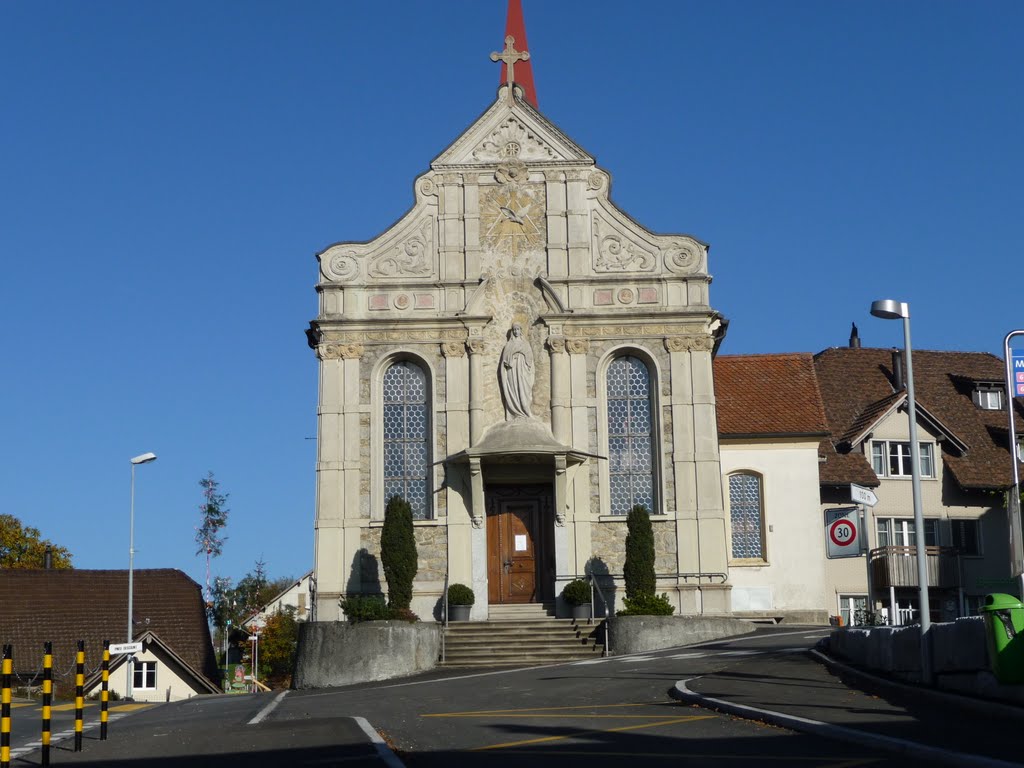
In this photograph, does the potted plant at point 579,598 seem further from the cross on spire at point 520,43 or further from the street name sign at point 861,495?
the cross on spire at point 520,43

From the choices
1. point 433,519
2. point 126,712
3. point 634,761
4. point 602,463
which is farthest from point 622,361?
point 634,761

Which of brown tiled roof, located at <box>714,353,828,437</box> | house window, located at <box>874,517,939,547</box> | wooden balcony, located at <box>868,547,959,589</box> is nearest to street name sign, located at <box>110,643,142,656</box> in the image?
brown tiled roof, located at <box>714,353,828,437</box>

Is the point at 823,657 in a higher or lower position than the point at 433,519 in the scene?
lower

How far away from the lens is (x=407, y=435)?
107ft

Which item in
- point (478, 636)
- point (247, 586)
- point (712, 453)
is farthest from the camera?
point (247, 586)

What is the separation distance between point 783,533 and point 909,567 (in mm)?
7656

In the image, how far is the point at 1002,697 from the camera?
14172 mm

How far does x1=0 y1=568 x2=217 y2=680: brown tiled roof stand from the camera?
162 feet

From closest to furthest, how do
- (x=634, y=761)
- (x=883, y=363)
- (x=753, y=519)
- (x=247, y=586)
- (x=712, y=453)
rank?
(x=634, y=761) → (x=712, y=453) → (x=753, y=519) → (x=883, y=363) → (x=247, y=586)

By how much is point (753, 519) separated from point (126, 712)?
1985 cm

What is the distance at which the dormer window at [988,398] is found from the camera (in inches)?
1892

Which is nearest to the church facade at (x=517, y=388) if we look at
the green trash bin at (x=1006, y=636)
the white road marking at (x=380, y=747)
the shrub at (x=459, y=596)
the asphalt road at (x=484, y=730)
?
the shrub at (x=459, y=596)

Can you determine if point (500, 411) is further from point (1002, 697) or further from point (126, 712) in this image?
point (1002, 697)

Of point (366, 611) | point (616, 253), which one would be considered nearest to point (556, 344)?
point (616, 253)
